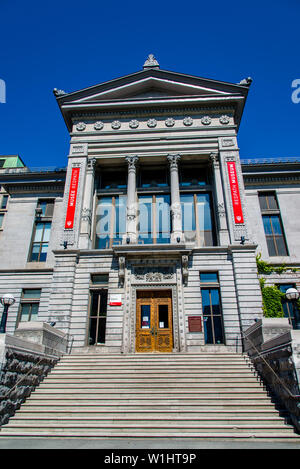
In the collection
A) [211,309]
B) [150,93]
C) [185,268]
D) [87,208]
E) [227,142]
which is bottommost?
[211,309]

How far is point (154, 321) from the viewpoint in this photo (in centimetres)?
1716

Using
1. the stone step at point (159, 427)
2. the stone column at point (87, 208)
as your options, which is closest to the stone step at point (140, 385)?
the stone step at point (159, 427)

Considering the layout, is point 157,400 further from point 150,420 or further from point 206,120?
point 206,120

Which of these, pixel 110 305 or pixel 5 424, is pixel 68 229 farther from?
pixel 5 424

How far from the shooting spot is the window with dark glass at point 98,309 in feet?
55.7

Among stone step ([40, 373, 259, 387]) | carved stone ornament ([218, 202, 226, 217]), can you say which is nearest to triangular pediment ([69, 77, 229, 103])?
carved stone ornament ([218, 202, 226, 217])

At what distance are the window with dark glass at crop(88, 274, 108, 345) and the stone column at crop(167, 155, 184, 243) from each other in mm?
5108

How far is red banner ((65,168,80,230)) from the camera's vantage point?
1962 cm

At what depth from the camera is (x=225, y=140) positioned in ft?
71.7

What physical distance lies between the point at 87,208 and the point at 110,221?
6.22 feet

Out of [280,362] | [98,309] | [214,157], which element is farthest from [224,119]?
[280,362]

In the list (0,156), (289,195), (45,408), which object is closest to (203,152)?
(289,195)

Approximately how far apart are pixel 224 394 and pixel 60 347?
8.56 m
